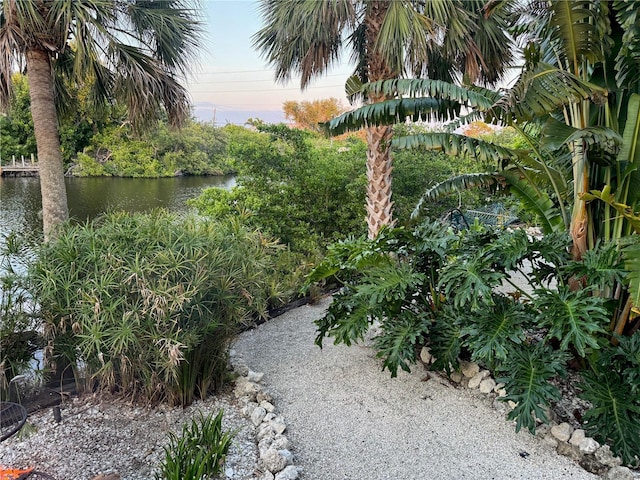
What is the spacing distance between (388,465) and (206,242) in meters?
1.99

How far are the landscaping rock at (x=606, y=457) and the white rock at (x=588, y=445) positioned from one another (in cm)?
2

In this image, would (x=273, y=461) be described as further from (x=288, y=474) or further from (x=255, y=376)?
(x=255, y=376)

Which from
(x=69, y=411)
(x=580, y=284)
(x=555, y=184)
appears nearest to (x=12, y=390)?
(x=69, y=411)

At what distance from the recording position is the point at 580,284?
3.09 metres

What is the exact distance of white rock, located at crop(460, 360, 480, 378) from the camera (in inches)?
129

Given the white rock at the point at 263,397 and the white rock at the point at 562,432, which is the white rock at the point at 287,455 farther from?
the white rock at the point at 562,432

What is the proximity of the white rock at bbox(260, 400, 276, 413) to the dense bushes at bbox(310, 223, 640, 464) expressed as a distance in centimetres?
78

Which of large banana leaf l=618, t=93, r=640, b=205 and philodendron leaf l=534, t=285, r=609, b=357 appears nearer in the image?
philodendron leaf l=534, t=285, r=609, b=357

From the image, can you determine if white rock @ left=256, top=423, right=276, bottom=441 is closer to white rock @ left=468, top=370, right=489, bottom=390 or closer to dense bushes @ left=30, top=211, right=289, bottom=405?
dense bushes @ left=30, top=211, right=289, bottom=405

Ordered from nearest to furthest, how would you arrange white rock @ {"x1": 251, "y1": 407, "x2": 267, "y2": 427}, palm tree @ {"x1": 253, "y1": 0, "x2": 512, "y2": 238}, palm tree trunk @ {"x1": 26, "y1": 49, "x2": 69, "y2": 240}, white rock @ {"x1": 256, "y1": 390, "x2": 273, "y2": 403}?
white rock @ {"x1": 251, "y1": 407, "x2": 267, "y2": 427} → white rock @ {"x1": 256, "y1": 390, "x2": 273, "y2": 403} → palm tree trunk @ {"x1": 26, "y1": 49, "x2": 69, "y2": 240} → palm tree @ {"x1": 253, "y1": 0, "x2": 512, "y2": 238}

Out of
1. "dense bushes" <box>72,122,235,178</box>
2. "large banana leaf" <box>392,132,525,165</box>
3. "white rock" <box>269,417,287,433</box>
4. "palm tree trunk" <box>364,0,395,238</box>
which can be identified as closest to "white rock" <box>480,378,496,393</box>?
"white rock" <box>269,417,287,433</box>

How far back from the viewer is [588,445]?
2453mm

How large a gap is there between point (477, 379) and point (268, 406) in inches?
68.6

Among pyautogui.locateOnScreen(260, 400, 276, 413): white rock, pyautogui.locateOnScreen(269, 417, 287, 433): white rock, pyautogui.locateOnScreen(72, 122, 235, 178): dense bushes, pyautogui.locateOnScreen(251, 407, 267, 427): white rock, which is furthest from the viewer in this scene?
pyautogui.locateOnScreen(72, 122, 235, 178): dense bushes
